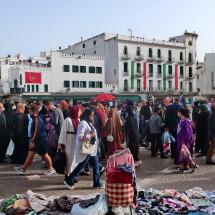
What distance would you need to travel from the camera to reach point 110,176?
16.7 feet

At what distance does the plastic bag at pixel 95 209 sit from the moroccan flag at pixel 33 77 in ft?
126

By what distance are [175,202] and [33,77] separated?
127 feet

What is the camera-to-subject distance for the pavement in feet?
22.6

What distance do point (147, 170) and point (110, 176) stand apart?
3.83 metres

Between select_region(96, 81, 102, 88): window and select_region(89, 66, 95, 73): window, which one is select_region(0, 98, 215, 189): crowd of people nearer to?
select_region(89, 66, 95, 73): window

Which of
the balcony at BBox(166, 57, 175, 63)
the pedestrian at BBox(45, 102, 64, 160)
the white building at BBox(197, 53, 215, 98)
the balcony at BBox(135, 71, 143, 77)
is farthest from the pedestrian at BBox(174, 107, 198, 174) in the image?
the white building at BBox(197, 53, 215, 98)

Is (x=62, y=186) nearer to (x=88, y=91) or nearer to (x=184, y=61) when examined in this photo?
(x=88, y=91)

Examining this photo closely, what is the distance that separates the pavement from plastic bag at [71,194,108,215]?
157 centimetres

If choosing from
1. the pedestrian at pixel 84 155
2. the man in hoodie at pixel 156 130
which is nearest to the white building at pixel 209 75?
the man in hoodie at pixel 156 130

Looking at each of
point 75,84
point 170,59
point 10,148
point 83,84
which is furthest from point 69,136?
point 170,59

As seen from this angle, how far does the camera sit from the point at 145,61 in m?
54.9

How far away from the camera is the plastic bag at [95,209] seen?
4.90 meters

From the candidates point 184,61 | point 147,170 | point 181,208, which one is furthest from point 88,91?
point 181,208

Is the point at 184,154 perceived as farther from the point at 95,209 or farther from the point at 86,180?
the point at 95,209
